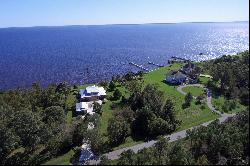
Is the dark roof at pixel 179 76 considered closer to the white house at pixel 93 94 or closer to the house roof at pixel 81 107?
the white house at pixel 93 94

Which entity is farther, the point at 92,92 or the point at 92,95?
the point at 92,92

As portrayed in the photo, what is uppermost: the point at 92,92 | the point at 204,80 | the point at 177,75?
the point at 177,75

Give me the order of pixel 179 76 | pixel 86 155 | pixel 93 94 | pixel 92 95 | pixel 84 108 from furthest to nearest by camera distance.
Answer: pixel 179 76 → pixel 93 94 → pixel 92 95 → pixel 84 108 → pixel 86 155

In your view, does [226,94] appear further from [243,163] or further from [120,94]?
[243,163]

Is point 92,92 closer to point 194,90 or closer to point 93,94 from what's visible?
point 93,94

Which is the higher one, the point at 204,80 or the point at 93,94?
the point at 93,94

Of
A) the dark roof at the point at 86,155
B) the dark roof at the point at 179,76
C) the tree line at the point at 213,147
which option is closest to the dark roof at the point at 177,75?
the dark roof at the point at 179,76

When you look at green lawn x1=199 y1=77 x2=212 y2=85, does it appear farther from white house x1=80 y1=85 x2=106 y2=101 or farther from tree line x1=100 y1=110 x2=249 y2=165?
tree line x1=100 y1=110 x2=249 y2=165

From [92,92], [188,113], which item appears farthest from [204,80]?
[92,92]
